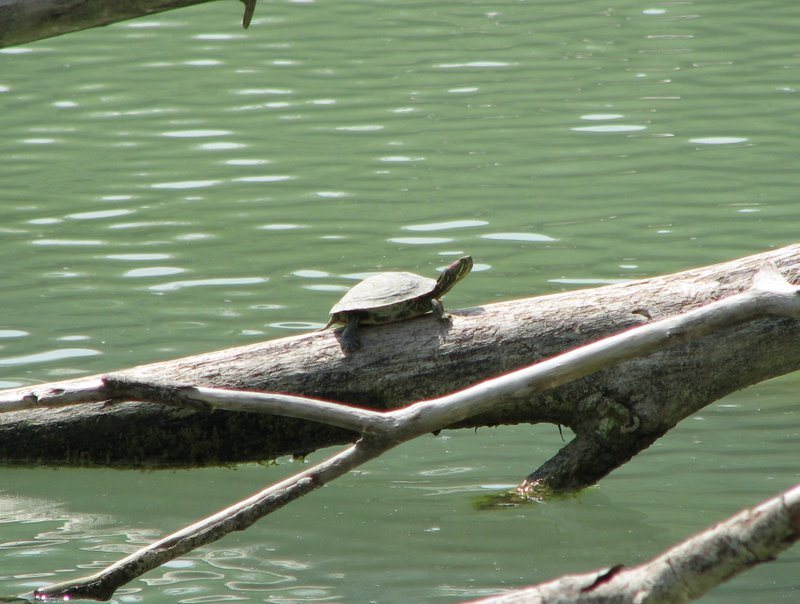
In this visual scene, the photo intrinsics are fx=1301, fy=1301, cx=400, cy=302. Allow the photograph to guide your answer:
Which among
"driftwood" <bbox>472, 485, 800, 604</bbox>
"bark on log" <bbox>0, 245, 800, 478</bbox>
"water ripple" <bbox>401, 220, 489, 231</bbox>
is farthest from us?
"water ripple" <bbox>401, 220, 489, 231</bbox>

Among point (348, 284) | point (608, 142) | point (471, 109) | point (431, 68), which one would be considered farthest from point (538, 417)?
point (431, 68)

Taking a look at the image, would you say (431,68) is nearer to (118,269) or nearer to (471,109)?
(471,109)

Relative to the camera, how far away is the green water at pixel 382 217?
491 centimetres

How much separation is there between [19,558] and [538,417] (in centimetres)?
207

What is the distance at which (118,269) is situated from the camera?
815 cm

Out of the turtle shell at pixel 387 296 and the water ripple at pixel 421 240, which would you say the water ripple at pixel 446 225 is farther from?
the turtle shell at pixel 387 296

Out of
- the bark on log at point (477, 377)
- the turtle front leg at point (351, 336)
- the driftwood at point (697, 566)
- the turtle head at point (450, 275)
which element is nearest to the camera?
the driftwood at point (697, 566)

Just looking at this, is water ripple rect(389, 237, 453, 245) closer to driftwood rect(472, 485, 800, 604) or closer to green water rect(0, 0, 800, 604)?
green water rect(0, 0, 800, 604)

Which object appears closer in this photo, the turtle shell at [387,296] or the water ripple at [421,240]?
the turtle shell at [387,296]

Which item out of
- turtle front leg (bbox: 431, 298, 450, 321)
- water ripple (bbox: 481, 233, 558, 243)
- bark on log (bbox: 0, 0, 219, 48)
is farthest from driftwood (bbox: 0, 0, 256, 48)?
water ripple (bbox: 481, 233, 558, 243)

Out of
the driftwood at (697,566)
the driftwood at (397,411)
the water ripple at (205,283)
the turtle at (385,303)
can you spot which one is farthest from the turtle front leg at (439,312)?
the water ripple at (205,283)

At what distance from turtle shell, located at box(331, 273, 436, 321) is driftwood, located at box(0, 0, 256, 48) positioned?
122 cm

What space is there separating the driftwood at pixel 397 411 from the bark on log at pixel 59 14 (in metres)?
1.64

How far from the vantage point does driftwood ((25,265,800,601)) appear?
149 inches
